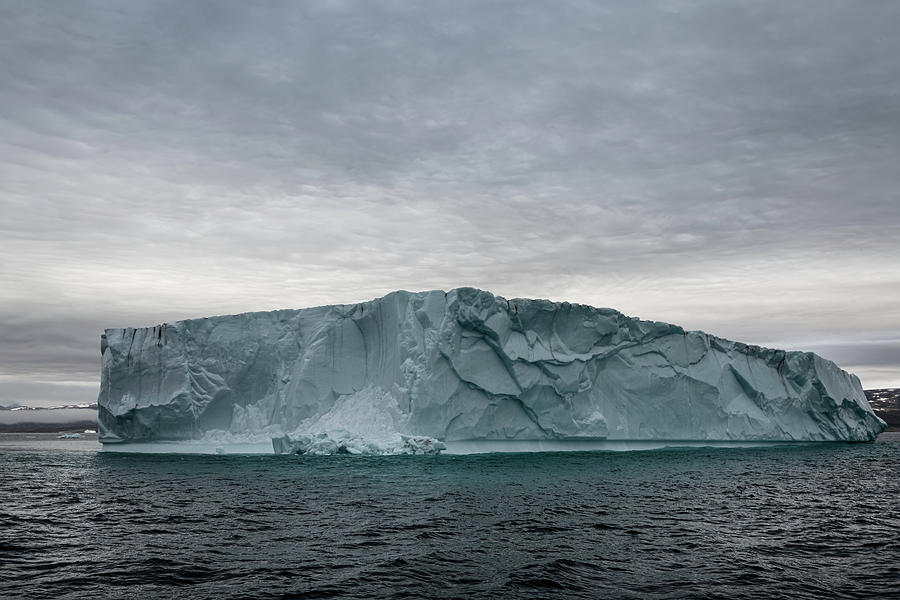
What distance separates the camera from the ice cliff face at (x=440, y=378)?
23219mm

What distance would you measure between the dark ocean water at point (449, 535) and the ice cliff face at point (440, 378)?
596 cm

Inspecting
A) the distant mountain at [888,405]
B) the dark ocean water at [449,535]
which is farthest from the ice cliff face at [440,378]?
the distant mountain at [888,405]

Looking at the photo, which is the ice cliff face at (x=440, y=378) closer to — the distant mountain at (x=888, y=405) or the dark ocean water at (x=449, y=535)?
the dark ocean water at (x=449, y=535)

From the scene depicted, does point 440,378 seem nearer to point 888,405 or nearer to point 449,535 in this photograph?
point 449,535

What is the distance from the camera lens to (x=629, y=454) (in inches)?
983

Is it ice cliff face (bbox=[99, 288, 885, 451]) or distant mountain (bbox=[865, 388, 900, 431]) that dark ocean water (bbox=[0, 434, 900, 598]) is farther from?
distant mountain (bbox=[865, 388, 900, 431])

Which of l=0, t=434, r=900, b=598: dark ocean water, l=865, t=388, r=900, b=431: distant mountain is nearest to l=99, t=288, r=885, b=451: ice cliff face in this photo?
l=0, t=434, r=900, b=598: dark ocean water

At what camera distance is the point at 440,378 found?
23125mm

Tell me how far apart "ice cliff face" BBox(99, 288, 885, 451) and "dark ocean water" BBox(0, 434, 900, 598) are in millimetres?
5960

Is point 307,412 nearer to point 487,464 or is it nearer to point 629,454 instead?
point 487,464

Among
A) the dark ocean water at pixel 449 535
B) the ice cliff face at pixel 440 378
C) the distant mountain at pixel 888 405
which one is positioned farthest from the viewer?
the distant mountain at pixel 888 405

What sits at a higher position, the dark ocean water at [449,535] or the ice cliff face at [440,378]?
the ice cliff face at [440,378]

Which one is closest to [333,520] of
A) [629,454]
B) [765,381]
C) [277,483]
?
[277,483]

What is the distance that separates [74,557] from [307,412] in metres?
17.4
